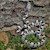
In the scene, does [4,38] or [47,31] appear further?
[47,31]

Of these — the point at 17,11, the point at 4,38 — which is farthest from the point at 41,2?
the point at 4,38

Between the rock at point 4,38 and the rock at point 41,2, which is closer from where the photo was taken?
the rock at point 4,38

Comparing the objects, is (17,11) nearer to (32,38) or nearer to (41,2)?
(41,2)

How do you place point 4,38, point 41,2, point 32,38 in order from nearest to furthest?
point 4,38 → point 32,38 → point 41,2

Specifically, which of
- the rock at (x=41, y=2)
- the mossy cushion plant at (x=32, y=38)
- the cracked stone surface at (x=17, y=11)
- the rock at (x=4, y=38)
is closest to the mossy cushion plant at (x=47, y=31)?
the mossy cushion plant at (x=32, y=38)

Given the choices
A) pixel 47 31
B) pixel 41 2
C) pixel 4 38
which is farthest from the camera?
pixel 41 2

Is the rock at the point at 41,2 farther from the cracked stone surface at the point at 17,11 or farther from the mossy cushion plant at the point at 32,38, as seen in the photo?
the mossy cushion plant at the point at 32,38

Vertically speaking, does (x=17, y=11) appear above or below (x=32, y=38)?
above

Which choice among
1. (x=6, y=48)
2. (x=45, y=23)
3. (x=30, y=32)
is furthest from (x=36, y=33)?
(x=6, y=48)

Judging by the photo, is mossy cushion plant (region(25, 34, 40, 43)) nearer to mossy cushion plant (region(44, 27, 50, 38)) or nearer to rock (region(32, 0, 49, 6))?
mossy cushion plant (region(44, 27, 50, 38))

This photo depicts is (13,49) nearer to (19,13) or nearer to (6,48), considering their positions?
(6,48)
